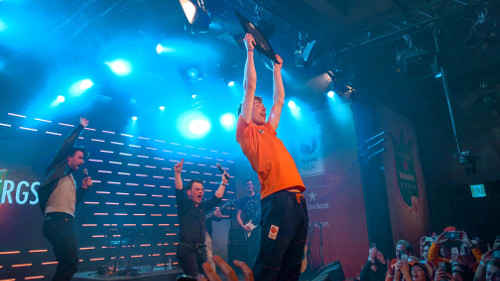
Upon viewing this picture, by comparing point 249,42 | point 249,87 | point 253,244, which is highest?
Result: point 249,42

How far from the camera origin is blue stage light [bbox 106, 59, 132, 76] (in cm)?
719

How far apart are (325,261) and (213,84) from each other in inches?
203

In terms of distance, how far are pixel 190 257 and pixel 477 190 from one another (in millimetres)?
8747

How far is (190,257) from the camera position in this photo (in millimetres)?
4328

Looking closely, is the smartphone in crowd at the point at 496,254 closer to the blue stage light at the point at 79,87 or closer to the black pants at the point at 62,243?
the black pants at the point at 62,243

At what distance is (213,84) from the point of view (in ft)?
26.0

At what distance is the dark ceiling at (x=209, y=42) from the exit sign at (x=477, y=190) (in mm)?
3657

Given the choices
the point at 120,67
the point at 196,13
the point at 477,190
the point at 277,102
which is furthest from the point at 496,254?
the point at 120,67

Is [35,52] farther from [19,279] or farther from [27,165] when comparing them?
[19,279]

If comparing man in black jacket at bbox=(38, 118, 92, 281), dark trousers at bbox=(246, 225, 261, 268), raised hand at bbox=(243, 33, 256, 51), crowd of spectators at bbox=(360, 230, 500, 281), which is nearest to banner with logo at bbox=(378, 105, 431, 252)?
crowd of spectators at bbox=(360, 230, 500, 281)

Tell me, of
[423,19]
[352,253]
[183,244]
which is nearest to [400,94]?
[423,19]

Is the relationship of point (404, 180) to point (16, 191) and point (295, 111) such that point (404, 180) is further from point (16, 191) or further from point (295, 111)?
point (16, 191)

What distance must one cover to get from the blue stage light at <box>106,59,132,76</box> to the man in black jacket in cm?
281

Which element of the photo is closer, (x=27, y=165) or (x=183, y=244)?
(x=183, y=244)
